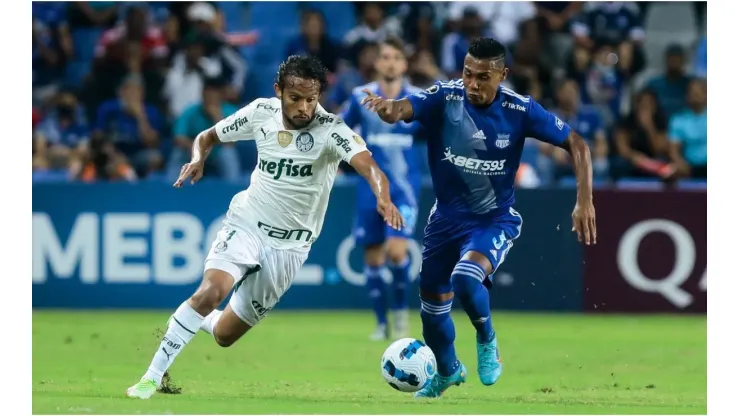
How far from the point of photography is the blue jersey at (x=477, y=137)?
9727mm

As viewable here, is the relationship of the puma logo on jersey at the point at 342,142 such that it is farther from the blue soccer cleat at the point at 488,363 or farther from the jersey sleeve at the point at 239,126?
the blue soccer cleat at the point at 488,363

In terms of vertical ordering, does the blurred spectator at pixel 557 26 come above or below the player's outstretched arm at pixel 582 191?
above

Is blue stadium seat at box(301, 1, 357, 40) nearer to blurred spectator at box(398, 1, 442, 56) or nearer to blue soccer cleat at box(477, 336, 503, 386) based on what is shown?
blurred spectator at box(398, 1, 442, 56)

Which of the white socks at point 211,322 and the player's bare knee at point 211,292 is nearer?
the player's bare knee at point 211,292

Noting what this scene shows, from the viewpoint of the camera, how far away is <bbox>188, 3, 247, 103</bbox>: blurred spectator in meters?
19.7

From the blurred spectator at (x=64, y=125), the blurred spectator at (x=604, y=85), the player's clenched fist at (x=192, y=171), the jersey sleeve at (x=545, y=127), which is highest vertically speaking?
the blurred spectator at (x=604, y=85)

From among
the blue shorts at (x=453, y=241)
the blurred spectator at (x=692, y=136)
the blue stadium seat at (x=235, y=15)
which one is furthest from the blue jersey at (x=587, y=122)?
the blue shorts at (x=453, y=241)

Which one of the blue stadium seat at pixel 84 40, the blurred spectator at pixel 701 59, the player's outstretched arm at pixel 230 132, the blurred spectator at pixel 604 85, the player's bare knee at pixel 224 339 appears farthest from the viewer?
the blue stadium seat at pixel 84 40

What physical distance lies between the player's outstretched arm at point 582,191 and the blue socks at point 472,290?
2.52 feet

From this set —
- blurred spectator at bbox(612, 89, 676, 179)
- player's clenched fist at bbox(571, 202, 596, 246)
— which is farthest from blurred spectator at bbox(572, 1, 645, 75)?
player's clenched fist at bbox(571, 202, 596, 246)

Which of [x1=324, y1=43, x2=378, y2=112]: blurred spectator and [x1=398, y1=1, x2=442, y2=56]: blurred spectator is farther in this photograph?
[x1=398, y1=1, x2=442, y2=56]: blurred spectator

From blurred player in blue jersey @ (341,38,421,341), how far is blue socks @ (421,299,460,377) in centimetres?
419

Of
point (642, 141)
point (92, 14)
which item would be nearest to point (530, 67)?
point (642, 141)

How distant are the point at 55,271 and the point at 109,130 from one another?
2597mm
